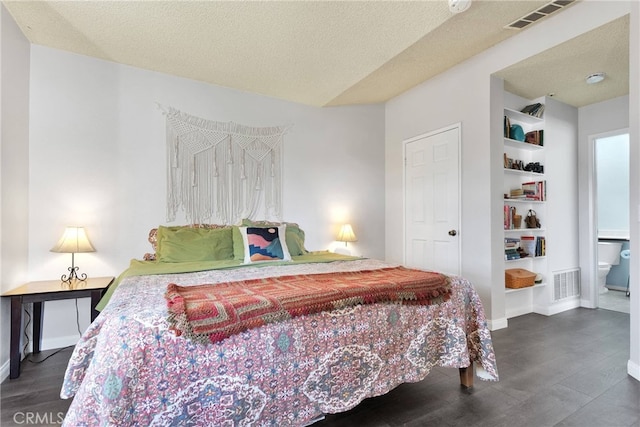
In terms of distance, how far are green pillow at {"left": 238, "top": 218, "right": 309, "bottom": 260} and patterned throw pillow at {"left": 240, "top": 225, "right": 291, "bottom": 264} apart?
3.2 inches

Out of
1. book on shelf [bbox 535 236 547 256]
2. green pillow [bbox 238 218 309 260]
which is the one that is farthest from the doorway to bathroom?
green pillow [bbox 238 218 309 260]

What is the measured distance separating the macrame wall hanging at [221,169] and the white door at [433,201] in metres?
1.68

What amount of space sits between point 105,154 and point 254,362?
8.58ft

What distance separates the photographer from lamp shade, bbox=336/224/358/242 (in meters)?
3.86

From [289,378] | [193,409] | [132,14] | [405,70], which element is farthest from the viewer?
[405,70]

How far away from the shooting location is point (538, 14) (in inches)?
95.4

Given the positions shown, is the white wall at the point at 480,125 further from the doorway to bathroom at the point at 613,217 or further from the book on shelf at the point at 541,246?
the doorway to bathroom at the point at 613,217

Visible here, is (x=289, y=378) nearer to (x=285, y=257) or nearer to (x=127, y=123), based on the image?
(x=285, y=257)

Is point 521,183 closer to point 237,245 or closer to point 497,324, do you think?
point 497,324

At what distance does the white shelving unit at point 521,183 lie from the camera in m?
3.37

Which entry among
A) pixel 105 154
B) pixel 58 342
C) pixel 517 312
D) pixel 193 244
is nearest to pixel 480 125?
pixel 517 312

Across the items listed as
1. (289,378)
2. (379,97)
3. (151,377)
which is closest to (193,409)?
(151,377)

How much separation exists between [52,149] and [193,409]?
2682mm

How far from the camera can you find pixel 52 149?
8.72 ft
